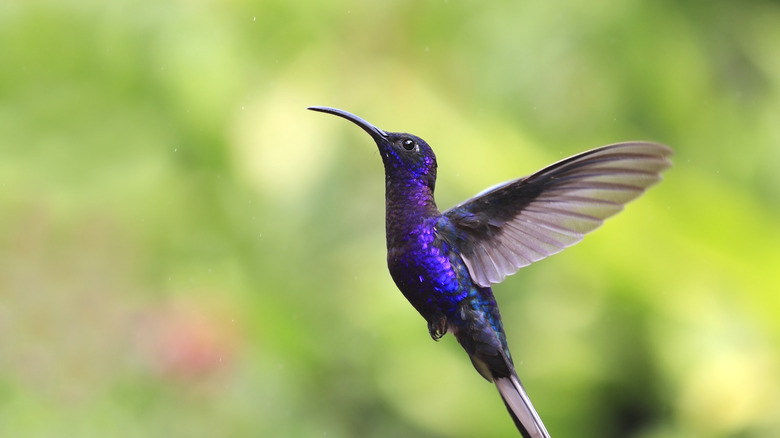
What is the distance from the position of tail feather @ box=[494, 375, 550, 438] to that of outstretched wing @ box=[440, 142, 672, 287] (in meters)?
0.13

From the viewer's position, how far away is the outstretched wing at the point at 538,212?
80cm

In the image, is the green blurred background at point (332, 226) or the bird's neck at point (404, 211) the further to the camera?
the green blurred background at point (332, 226)

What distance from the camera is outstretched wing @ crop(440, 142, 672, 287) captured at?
2.64 feet

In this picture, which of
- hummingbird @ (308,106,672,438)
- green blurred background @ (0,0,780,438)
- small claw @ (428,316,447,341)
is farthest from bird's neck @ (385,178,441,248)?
green blurred background @ (0,0,780,438)

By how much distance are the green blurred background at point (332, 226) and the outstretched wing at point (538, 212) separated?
4.46 feet

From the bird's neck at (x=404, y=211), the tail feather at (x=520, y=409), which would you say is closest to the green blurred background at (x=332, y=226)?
the tail feather at (x=520, y=409)

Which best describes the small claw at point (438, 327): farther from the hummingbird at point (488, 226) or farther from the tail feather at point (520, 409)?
the tail feather at point (520, 409)

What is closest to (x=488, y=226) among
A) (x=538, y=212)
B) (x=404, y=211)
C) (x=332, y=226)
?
(x=538, y=212)

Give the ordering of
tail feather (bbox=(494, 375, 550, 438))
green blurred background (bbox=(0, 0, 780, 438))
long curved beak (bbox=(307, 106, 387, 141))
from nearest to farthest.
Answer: long curved beak (bbox=(307, 106, 387, 141))
tail feather (bbox=(494, 375, 550, 438))
green blurred background (bbox=(0, 0, 780, 438))

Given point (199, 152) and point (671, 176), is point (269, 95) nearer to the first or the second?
point (199, 152)

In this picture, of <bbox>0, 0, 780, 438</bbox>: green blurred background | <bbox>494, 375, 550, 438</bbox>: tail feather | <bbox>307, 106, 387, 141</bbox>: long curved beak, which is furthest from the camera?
<bbox>0, 0, 780, 438</bbox>: green blurred background

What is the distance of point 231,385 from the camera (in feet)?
7.20

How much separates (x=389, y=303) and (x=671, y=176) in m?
1.13

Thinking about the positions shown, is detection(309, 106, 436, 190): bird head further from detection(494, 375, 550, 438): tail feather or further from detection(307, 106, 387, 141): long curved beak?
detection(494, 375, 550, 438): tail feather
